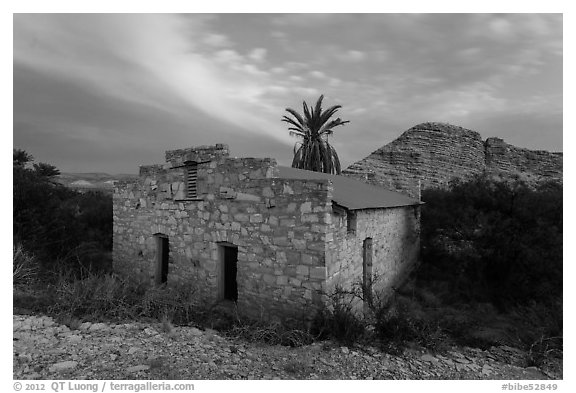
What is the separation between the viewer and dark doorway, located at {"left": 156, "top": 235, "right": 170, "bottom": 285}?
9547mm

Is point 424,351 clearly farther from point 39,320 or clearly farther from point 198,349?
point 39,320

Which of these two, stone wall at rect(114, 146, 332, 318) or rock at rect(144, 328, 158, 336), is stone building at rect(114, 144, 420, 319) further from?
rock at rect(144, 328, 158, 336)

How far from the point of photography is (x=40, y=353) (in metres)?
5.03

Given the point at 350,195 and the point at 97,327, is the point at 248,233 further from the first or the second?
the point at 97,327

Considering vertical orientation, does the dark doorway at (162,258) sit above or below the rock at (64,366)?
above

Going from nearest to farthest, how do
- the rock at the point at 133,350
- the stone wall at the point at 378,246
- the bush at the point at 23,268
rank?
the rock at the point at 133,350
the stone wall at the point at 378,246
the bush at the point at 23,268

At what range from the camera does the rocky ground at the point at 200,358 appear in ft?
15.6

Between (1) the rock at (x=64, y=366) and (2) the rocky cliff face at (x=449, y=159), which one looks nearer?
(1) the rock at (x=64, y=366)

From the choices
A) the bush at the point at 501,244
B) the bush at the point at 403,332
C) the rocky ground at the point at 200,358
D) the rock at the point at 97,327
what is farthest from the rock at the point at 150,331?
the bush at the point at 501,244

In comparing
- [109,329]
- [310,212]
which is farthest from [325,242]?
[109,329]

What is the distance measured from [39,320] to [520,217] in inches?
522

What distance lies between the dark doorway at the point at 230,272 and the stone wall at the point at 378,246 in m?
2.67

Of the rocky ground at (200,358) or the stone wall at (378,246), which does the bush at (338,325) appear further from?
the stone wall at (378,246)

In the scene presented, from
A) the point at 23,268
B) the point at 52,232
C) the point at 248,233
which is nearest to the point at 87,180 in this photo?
the point at 52,232
